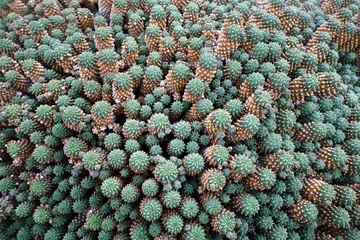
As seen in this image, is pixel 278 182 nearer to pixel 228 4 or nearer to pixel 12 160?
pixel 228 4

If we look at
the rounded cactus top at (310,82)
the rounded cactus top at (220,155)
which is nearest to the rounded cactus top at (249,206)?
the rounded cactus top at (220,155)

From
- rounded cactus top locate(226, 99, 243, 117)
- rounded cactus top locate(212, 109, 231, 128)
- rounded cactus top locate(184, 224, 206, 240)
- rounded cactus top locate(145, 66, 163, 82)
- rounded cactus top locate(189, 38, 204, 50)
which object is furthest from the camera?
rounded cactus top locate(189, 38, 204, 50)

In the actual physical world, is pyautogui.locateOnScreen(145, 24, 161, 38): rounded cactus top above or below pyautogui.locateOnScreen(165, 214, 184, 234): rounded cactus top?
above

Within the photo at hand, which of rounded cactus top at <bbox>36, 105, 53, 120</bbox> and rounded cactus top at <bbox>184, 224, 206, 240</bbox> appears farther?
rounded cactus top at <bbox>36, 105, 53, 120</bbox>

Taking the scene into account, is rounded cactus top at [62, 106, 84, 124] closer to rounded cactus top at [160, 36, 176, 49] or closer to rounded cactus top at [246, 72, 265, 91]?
rounded cactus top at [160, 36, 176, 49]

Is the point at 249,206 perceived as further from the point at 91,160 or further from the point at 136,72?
the point at 136,72

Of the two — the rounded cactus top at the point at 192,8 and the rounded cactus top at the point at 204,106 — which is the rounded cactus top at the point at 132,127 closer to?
the rounded cactus top at the point at 204,106

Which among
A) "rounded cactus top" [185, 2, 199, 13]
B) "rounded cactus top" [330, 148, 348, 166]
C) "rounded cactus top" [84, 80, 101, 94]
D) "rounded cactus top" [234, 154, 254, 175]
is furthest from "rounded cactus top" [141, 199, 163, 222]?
"rounded cactus top" [185, 2, 199, 13]

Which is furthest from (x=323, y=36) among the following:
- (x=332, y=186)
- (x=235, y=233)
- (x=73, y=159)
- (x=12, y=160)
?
(x=12, y=160)
